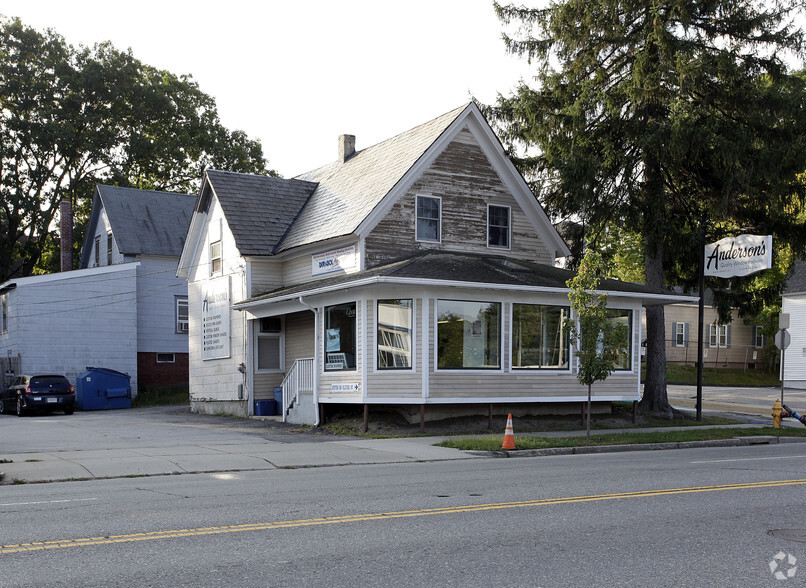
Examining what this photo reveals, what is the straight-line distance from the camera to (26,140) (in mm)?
49156

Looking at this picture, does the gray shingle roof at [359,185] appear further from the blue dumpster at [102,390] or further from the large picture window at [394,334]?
the blue dumpster at [102,390]

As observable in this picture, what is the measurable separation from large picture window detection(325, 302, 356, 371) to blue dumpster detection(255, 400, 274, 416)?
501cm

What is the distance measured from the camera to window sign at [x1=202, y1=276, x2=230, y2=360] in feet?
92.0

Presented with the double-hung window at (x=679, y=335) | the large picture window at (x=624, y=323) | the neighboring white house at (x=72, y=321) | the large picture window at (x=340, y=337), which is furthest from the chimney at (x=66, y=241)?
the double-hung window at (x=679, y=335)

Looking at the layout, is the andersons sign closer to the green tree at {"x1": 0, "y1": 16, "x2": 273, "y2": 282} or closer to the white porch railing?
the white porch railing

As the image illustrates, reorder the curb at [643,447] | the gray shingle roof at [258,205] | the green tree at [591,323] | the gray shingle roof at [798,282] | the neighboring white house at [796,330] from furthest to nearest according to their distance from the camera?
1. the gray shingle roof at [798,282]
2. the neighboring white house at [796,330]
3. the gray shingle roof at [258,205]
4. the green tree at [591,323]
5. the curb at [643,447]

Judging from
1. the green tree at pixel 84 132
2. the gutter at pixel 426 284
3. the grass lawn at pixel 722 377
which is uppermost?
the green tree at pixel 84 132

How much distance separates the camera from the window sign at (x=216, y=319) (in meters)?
28.0

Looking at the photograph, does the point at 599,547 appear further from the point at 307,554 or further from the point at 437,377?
the point at 437,377

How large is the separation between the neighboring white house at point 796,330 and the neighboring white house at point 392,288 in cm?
2626

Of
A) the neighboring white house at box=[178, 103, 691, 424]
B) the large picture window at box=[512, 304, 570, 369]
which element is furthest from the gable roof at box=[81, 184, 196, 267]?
the large picture window at box=[512, 304, 570, 369]

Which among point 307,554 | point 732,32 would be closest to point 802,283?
point 732,32

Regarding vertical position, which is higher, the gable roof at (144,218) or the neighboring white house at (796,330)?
the gable roof at (144,218)

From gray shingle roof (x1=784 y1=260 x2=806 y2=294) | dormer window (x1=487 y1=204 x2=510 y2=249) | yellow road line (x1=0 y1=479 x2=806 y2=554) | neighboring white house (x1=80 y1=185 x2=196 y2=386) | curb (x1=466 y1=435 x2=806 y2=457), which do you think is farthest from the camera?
gray shingle roof (x1=784 y1=260 x2=806 y2=294)
